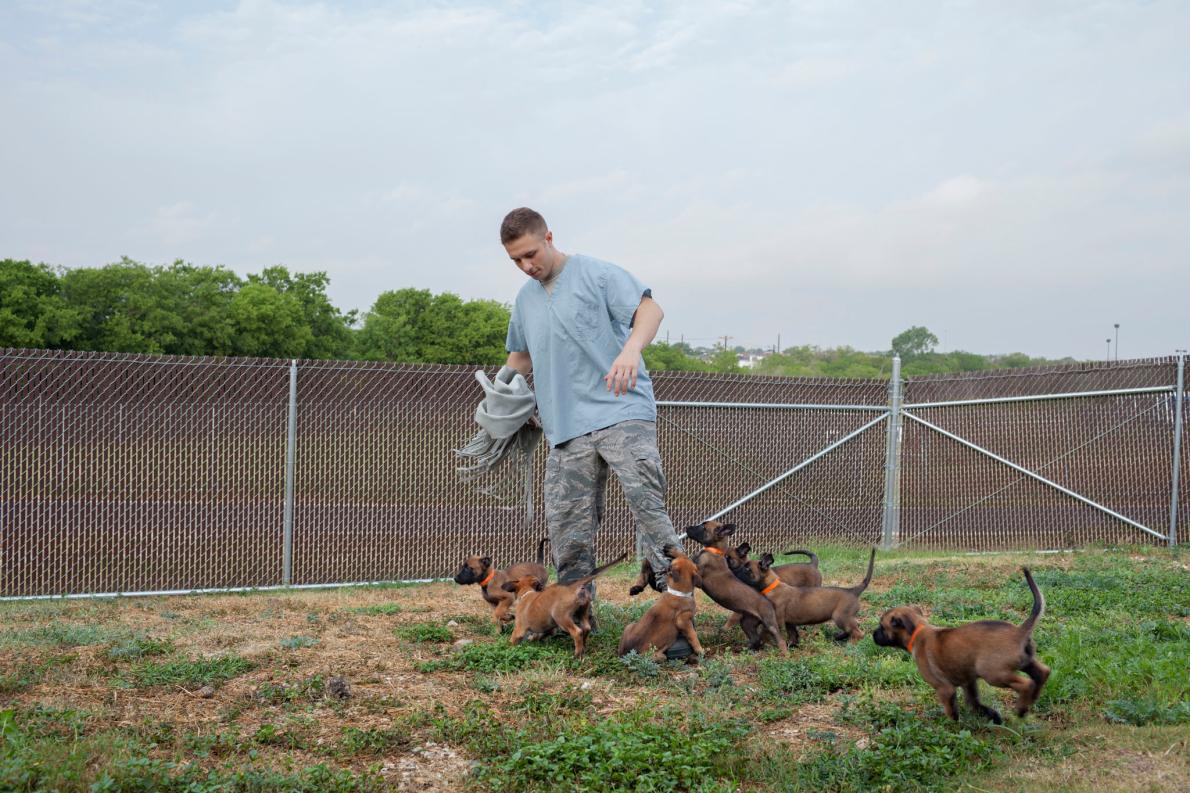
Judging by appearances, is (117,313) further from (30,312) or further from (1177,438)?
(1177,438)

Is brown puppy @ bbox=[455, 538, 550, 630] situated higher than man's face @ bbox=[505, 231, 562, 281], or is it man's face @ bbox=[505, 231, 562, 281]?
man's face @ bbox=[505, 231, 562, 281]

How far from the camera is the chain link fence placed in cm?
954

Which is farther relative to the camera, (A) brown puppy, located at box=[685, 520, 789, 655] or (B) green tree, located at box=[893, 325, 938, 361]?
(B) green tree, located at box=[893, 325, 938, 361]

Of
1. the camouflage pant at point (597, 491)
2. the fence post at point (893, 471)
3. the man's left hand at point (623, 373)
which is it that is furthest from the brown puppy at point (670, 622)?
the fence post at point (893, 471)

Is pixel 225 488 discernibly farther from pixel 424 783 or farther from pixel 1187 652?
pixel 1187 652

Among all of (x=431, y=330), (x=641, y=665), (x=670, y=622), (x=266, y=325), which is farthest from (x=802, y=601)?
(x=431, y=330)

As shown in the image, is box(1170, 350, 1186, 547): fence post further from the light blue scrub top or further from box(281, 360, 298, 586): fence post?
box(281, 360, 298, 586): fence post

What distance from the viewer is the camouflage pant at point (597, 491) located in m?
5.78

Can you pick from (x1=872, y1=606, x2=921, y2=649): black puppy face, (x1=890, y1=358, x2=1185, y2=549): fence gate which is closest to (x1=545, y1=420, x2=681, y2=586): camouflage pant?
(x1=872, y1=606, x2=921, y2=649): black puppy face

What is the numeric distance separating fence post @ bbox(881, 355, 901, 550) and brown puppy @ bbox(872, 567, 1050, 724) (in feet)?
26.9

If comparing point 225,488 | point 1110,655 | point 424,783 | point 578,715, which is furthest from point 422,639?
point 225,488

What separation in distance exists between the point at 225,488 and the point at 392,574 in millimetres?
1866

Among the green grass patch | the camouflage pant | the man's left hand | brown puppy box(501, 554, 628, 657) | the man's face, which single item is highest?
the man's face

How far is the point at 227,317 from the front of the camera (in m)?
38.4
